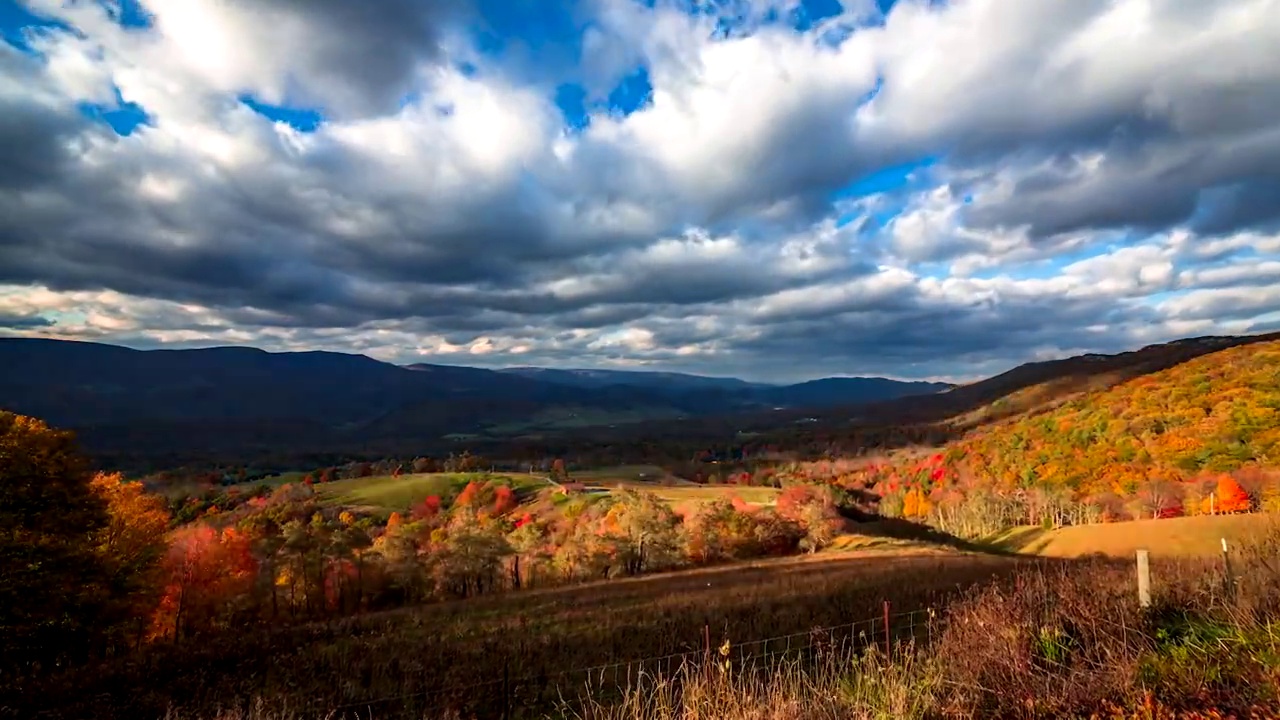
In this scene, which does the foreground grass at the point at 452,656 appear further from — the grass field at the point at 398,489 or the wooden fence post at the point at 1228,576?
the grass field at the point at 398,489

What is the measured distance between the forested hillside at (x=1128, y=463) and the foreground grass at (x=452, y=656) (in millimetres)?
81369

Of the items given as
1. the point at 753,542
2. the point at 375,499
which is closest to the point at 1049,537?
the point at 753,542

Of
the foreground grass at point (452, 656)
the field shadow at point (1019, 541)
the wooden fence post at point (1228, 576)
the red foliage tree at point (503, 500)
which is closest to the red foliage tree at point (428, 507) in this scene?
the red foliage tree at point (503, 500)

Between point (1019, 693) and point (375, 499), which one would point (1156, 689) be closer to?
point (1019, 693)

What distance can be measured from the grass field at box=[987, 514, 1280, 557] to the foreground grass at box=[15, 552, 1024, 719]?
4507 centimetres

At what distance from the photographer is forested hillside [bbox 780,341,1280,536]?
100 m

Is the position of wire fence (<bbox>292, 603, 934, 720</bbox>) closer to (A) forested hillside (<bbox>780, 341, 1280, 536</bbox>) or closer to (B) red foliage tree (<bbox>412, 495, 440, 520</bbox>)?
(A) forested hillside (<bbox>780, 341, 1280, 536</bbox>)

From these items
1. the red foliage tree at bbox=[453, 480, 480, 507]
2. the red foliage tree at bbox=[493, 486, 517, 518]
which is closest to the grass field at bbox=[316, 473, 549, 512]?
the red foliage tree at bbox=[453, 480, 480, 507]

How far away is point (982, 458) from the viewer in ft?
558

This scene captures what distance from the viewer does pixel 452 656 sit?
16.2 meters

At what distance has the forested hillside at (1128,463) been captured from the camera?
10006 cm

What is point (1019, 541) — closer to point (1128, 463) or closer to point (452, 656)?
point (1128, 463)

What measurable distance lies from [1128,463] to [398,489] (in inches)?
5938

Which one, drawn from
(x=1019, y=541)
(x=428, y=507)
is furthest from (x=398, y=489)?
(x=1019, y=541)
